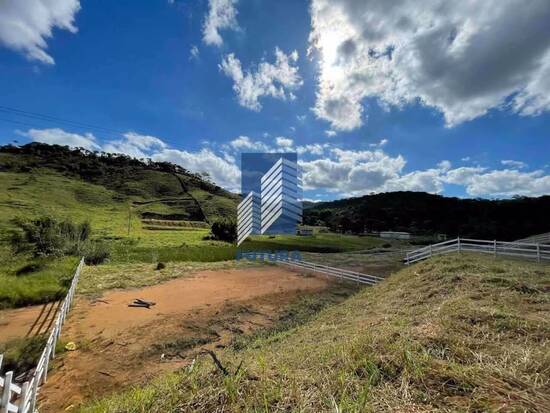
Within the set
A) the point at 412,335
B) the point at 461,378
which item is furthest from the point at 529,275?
the point at 461,378

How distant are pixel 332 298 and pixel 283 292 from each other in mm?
2775

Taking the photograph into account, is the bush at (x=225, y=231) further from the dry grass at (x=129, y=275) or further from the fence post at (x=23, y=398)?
the fence post at (x=23, y=398)

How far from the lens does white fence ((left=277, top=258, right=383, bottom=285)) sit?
1617cm

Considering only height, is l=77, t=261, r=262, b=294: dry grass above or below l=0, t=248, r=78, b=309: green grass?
below

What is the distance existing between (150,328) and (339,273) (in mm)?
12403

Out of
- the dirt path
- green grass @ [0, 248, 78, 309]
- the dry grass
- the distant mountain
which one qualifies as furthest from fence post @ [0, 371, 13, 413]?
the distant mountain

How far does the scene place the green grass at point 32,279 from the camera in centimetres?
1238

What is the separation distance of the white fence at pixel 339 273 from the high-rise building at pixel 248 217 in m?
17.7

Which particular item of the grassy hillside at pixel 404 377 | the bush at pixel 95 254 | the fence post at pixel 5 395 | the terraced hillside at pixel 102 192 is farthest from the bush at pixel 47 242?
the grassy hillside at pixel 404 377

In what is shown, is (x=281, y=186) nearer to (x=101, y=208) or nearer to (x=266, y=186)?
(x=266, y=186)

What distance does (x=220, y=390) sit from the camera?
2.57 meters

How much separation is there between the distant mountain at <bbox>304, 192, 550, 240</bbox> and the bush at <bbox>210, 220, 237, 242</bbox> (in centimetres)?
4184

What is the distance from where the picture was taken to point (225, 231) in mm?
44031

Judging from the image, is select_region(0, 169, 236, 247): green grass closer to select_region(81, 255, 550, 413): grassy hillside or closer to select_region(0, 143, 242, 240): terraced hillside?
select_region(0, 143, 242, 240): terraced hillside
